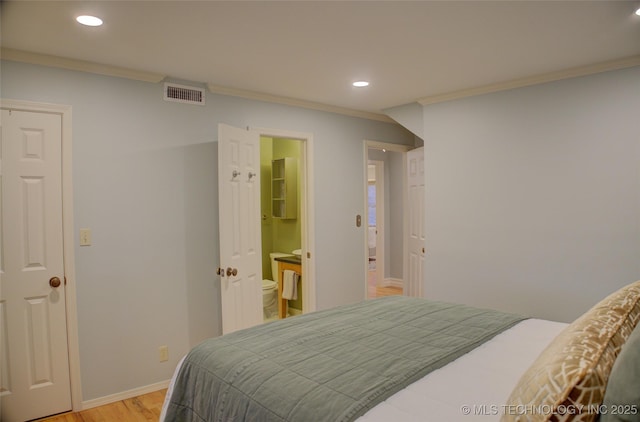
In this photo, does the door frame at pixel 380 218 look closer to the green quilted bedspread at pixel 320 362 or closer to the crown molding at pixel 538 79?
the crown molding at pixel 538 79

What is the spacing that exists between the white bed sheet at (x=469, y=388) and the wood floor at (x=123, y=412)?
3.58ft

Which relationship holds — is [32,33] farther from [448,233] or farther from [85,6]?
[448,233]

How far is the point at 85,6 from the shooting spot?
1997 mm

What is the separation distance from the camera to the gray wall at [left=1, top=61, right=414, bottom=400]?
2799 millimetres

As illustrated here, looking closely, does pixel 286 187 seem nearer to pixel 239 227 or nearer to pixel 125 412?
pixel 239 227

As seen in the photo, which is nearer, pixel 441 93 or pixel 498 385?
pixel 498 385

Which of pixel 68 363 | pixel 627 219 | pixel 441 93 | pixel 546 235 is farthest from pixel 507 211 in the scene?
pixel 68 363

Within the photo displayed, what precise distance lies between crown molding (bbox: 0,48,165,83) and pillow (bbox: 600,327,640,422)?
124 inches

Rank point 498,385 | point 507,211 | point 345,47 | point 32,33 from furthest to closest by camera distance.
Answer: point 507,211 < point 345,47 < point 32,33 < point 498,385

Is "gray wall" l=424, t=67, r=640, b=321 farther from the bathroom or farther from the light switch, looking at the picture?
the light switch

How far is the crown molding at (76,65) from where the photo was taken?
8.36ft

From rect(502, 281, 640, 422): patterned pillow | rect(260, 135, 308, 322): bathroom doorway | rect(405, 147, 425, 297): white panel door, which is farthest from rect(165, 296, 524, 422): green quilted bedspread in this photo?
rect(260, 135, 308, 322): bathroom doorway

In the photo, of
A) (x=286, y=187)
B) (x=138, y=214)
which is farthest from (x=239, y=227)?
(x=286, y=187)

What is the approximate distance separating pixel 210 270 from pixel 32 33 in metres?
1.97
